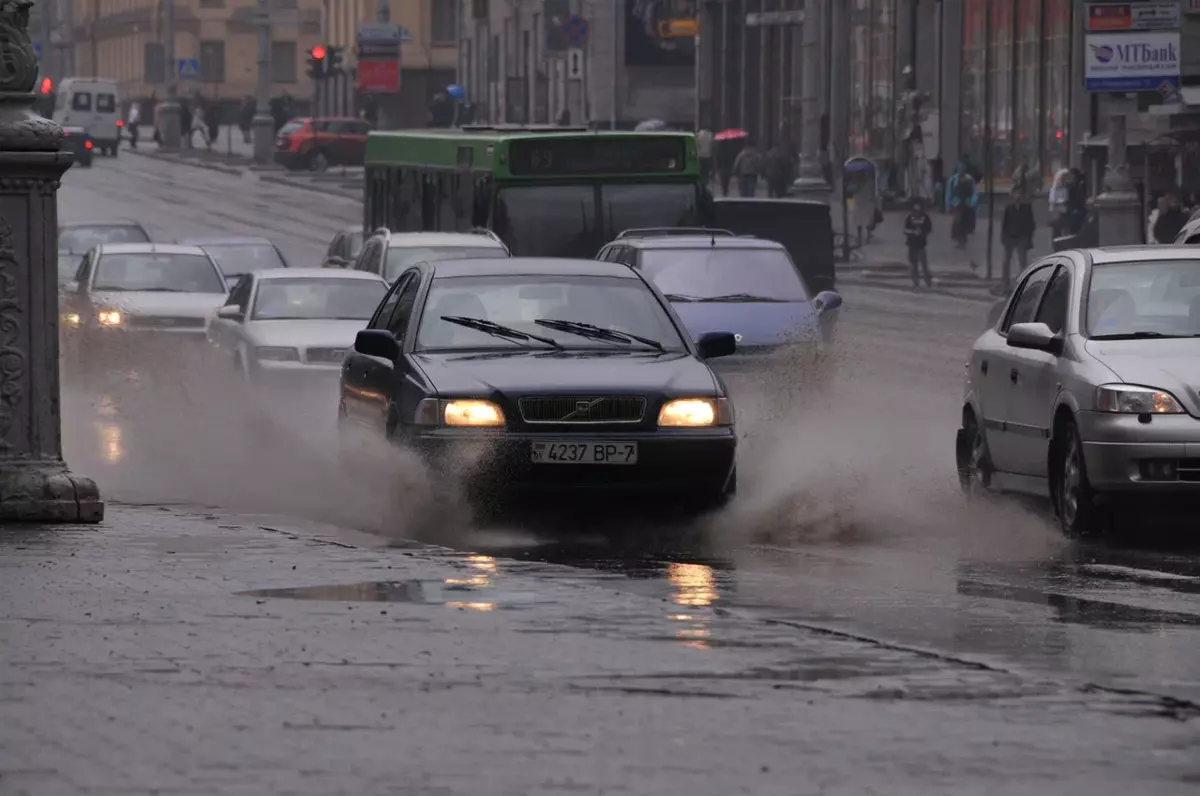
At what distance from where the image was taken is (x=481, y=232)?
26.6m

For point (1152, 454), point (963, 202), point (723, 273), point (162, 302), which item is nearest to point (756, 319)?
point (723, 273)

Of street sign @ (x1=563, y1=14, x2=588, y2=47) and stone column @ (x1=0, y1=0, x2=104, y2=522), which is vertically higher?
street sign @ (x1=563, y1=14, x2=588, y2=47)

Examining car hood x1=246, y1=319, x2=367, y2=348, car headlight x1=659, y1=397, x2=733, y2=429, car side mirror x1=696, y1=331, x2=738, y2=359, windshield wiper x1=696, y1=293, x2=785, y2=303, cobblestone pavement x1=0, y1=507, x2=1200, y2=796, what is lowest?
cobblestone pavement x1=0, y1=507, x2=1200, y2=796

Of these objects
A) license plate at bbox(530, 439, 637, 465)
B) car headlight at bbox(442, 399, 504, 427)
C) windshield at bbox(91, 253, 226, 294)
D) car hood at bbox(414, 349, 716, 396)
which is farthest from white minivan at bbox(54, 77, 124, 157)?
license plate at bbox(530, 439, 637, 465)

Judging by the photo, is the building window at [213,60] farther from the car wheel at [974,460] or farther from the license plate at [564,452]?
the license plate at [564,452]

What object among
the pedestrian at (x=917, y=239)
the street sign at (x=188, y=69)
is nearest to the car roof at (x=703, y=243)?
the pedestrian at (x=917, y=239)

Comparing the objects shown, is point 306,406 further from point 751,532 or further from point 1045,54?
point 1045,54

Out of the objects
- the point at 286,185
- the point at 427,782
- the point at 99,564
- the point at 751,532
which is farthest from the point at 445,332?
the point at 286,185

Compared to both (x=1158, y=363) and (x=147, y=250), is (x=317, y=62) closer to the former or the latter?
(x=147, y=250)

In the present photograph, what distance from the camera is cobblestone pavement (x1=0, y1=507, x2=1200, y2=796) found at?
6.47 metres

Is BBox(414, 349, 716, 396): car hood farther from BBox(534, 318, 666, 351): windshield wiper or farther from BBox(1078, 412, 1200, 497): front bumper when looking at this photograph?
BBox(1078, 412, 1200, 497): front bumper

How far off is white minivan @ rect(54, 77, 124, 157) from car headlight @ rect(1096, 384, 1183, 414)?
7781cm

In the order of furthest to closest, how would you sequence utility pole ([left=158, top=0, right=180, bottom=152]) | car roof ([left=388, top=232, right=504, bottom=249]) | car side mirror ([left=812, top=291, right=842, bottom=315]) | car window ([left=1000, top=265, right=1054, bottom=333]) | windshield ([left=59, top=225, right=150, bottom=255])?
utility pole ([left=158, top=0, right=180, bottom=152]), windshield ([left=59, top=225, right=150, bottom=255]), car roof ([left=388, top=232, right=504, bottom=249]), car side mirror ([left=812, top=291, right=842, bottom=315]), car window ([left=1000, top=265, right=1054, bottom=333])

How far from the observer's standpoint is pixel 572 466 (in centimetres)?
1277
